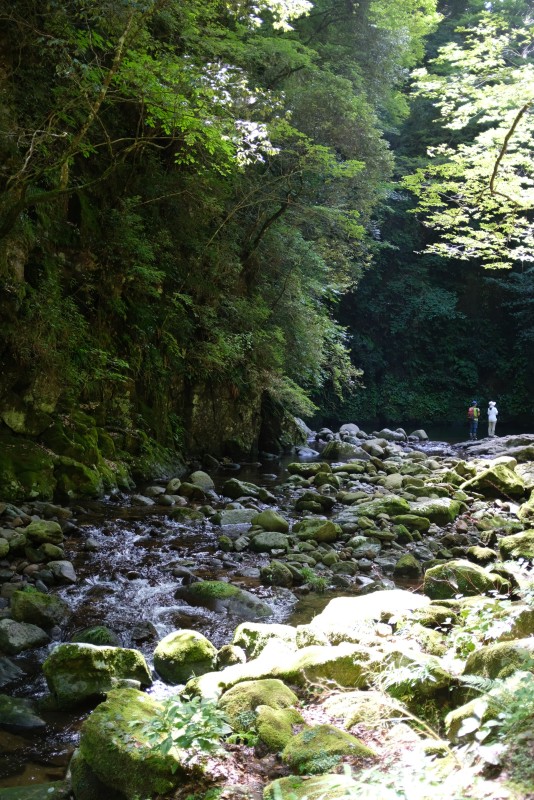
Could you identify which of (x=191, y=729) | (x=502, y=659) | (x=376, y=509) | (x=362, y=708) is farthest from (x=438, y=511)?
(x=191, y=729)

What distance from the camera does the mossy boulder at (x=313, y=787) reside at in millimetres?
1952

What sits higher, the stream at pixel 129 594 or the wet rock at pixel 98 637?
the wet rock at pixel 98 637

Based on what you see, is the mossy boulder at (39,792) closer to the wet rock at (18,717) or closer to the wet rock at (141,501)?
the wet rock at (18,717)

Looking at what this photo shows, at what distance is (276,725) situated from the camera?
9.43ft

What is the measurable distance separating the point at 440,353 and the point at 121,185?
1966 centimetres

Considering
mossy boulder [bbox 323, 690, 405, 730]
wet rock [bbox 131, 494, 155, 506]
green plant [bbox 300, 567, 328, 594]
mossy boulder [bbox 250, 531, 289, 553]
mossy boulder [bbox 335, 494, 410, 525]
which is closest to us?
mossy boulder [bbox 323, 690, 405, 730]

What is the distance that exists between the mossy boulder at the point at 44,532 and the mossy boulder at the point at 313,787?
440 centimetres

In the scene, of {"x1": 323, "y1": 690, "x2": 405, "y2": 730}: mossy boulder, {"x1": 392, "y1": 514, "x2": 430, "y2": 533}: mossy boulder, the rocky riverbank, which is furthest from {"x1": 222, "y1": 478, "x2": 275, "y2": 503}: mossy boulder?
{"x1": 323, "y1": 690, "x2": 405, "y2": 730}: mossy boulder

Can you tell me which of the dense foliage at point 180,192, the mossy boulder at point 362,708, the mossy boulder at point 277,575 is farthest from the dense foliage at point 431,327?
the mossy boulder at point 362,708

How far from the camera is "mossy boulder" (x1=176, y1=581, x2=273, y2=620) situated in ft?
17.1

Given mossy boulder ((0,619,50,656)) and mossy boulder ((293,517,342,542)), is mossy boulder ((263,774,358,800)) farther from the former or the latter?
mossy boulder ((293,517,342,542))

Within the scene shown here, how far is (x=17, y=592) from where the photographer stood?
4641 mm

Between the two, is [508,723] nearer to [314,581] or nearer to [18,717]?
[18,717]

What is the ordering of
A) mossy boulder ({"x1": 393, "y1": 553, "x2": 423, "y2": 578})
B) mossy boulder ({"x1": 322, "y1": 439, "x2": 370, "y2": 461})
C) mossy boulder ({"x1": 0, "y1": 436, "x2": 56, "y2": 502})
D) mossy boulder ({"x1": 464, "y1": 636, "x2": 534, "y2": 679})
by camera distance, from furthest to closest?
mossy boulder ({"x1": 322, "y1": 439, "x2": 370, "y2": 461})
mossy boulder ({"x1": 0, "y1": 436, "x2": 56, "y2": 502})
mossy boulder ({"x1": 393, "y1": 553, "x2": 423, "y2": 578})
mossy boulder ({"x1": 464, "y1": 636, "x2": 534, "y2": 679})
